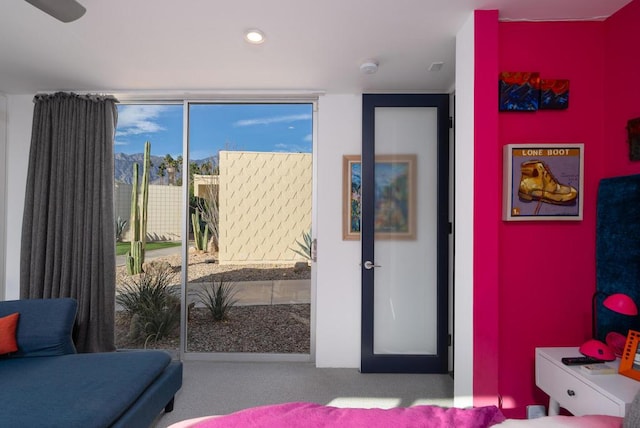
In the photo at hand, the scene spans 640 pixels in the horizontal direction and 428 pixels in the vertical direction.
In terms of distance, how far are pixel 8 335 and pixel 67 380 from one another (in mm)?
752

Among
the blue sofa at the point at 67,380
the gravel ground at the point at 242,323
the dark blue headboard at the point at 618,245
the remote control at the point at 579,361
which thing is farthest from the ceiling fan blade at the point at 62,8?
the remote control at the point at 579,361

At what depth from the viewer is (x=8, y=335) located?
2301 millimetres

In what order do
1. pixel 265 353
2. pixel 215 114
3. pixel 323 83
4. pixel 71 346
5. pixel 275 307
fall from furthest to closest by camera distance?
pixel 275 307 < pixel 215 114 < pixel 265 353 < pixel 323 83 < pixel 71 346

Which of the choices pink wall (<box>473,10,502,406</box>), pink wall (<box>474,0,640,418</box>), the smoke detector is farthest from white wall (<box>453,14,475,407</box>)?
the smoke detector

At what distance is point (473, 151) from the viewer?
1.86 m

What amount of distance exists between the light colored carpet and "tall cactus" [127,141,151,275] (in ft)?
4.04

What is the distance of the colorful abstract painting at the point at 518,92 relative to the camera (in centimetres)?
189

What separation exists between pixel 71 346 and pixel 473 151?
3.09 metres

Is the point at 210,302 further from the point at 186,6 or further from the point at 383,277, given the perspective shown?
the point at 186,6

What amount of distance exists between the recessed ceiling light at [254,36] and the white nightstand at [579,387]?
2463mm

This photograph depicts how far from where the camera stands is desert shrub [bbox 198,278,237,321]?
3.61 metres

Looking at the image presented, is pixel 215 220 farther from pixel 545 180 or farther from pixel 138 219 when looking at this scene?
pixel 545 180

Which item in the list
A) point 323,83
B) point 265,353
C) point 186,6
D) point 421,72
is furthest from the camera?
point 265,353

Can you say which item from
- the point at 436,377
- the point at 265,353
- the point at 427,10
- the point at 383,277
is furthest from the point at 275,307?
the point at 427,10
